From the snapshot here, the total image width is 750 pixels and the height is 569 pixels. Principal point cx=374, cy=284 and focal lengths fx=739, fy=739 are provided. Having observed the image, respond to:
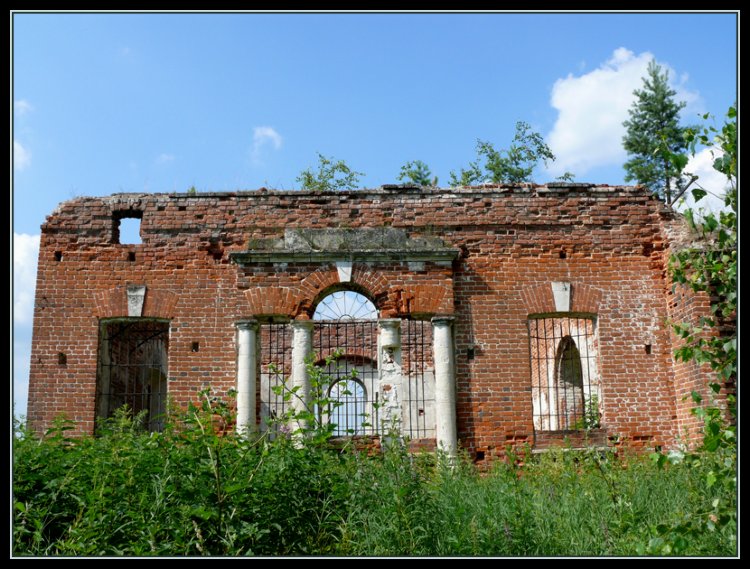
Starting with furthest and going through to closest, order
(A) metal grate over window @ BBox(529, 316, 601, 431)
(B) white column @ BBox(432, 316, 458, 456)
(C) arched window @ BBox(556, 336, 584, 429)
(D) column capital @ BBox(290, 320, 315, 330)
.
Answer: (C) arched window @ BBox(556, 336, 584, 429) → (A) metal grate over window @ BBox(529, 316, 601, 431) → (D) column capital @ BBox(290, 320, 315, 330) → (B) white column @ BBox(432, 316, 458, 456)

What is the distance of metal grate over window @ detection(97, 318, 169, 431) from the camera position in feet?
36.1

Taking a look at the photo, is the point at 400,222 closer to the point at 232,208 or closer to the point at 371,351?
the point at 232,208

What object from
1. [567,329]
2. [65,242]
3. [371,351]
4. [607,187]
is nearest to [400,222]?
[607,187]

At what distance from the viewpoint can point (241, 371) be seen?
10516 mm

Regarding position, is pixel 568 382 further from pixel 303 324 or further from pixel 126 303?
pixel 126 303

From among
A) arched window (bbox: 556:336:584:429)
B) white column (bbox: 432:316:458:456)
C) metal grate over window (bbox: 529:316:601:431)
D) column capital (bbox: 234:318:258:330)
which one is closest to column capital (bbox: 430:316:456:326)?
white column (bbox: 432:316:458:456)

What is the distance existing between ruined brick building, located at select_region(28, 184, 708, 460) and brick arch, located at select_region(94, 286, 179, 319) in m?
0.02

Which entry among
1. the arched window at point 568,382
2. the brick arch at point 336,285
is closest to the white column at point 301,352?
the brick arch at point 336,285

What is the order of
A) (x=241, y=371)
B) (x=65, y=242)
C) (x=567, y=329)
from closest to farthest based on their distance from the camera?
1. (x=241, y=371)
2. (x=65, y=242)
3. (x=567, y=329)

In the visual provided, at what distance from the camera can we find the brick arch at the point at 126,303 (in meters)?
10.9

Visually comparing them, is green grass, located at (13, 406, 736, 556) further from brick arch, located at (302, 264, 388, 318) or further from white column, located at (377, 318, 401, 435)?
brick arch, located at (302, 264, 388, 318)

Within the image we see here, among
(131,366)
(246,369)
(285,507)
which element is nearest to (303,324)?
(246,369)

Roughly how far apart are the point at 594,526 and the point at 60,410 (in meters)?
7.85

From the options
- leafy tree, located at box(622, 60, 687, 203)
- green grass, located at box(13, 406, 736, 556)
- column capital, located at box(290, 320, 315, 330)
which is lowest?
Answer: green grass, located at box(13, 406, 736, 556)
